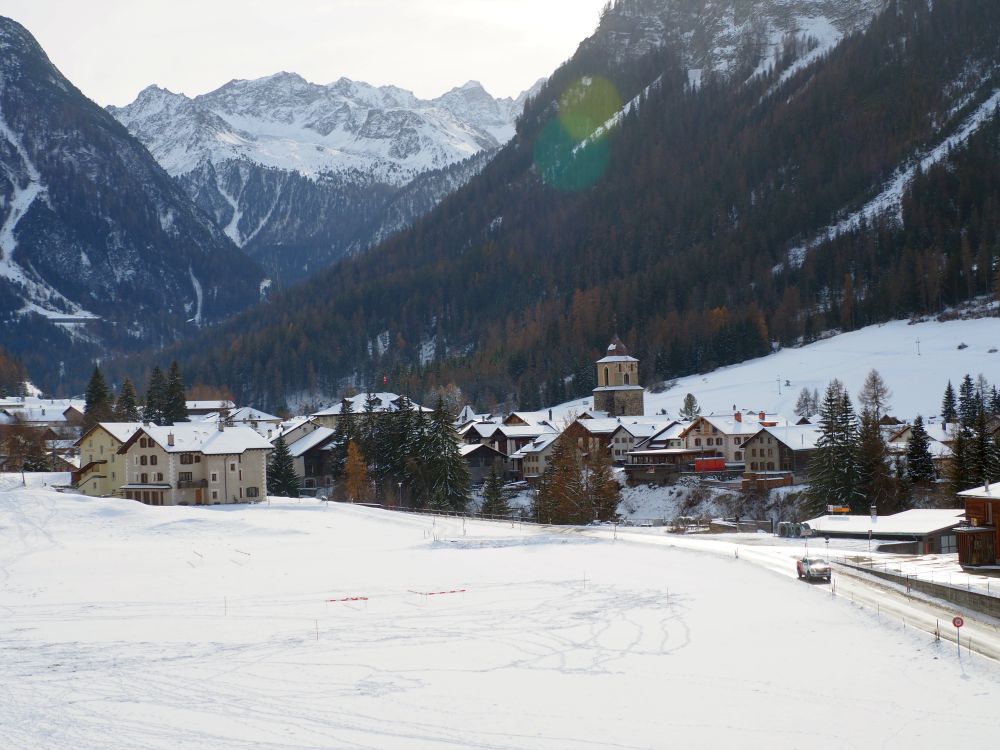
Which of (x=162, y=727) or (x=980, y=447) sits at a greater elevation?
(x=980, y=447)

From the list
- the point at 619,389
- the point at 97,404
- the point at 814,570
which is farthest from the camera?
the point at 619,389

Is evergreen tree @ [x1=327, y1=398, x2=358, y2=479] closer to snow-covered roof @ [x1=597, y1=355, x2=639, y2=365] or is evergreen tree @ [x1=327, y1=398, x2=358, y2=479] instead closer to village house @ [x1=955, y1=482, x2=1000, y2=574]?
snow-covered roof @ [x1=597, y1=355, x2=639, y2=365]

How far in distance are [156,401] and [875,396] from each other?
78.4m

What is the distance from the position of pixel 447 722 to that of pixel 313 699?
3818mm

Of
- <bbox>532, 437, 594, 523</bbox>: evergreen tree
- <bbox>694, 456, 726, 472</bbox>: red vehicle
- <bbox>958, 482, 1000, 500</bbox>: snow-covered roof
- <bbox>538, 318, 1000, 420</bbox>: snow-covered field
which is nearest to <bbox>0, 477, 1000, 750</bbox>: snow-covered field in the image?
<bbox>958, 482, 1000, 500</bbox>: snow-covered roof

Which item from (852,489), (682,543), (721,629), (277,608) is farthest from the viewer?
(852,489)

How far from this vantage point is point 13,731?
2394 cm

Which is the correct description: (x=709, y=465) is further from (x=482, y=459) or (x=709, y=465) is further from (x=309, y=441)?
(x=309, y=441)

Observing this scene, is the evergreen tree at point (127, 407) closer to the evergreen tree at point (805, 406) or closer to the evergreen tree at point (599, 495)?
the evergreen tree at point (599, 495)

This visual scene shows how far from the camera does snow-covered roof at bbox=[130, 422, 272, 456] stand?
76938mm

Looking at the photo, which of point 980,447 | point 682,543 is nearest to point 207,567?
point 682,543

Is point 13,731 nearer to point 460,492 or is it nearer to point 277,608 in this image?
point 277,608

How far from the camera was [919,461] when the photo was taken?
8225 cm

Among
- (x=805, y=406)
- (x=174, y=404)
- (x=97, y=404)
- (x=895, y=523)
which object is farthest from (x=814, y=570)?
(x=97, y=404)
